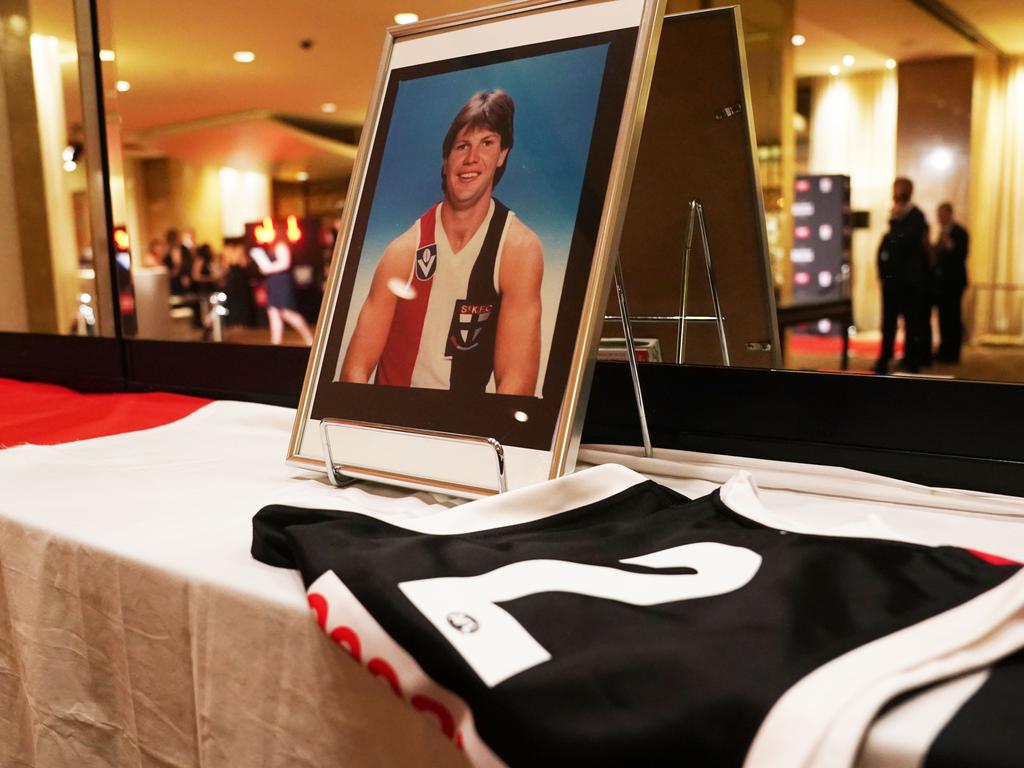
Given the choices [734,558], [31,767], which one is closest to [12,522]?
[31,767]

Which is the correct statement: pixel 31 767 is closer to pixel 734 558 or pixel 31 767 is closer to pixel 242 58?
pixel 734 558

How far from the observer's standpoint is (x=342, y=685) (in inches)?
23.9

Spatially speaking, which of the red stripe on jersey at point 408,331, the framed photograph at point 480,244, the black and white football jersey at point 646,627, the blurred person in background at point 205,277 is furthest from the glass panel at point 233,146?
the black and white football jersey at point 646,627

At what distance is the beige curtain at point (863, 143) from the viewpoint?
47.3 inches

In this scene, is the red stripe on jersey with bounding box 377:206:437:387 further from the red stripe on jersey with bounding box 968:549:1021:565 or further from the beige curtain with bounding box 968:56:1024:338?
the beige curtain with bounding box 968:56:1024:338

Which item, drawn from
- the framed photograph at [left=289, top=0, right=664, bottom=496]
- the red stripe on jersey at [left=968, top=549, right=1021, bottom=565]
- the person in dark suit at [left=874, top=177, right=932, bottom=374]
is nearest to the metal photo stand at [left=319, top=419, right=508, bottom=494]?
the framed photograph at [left=289, top=0, right=664, bottom=496]

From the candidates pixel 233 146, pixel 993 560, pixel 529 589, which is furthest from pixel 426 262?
pixel 233 146

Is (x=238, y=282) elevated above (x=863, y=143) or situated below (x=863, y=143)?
below

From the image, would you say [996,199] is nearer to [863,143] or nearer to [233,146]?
[863,143]

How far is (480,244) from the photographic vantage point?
0.91 m

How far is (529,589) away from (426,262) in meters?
0.48

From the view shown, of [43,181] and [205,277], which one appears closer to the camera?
[43,181]

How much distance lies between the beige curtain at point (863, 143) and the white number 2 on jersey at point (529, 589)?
75 cm

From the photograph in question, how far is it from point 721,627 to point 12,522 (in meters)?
0.73
